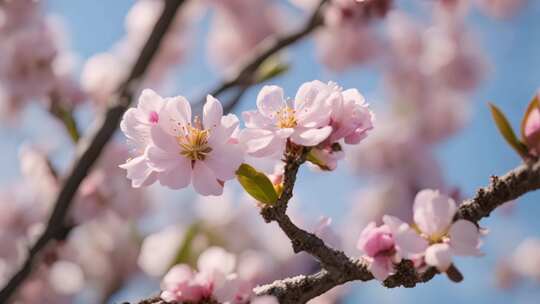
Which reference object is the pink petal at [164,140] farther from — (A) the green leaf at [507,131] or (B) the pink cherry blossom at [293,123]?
(A) the green leaf at [507,131]

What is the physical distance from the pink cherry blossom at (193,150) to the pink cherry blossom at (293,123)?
1.1 inches

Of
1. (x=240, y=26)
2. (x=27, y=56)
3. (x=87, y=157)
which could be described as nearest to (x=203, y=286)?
(x=87, y=157)

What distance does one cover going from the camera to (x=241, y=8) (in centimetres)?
466

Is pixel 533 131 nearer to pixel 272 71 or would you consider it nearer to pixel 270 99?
pixel 270 99

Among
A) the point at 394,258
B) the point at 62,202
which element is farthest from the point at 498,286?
the point at 394,258

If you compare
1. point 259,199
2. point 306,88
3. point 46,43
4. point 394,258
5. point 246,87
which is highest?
point 46,43

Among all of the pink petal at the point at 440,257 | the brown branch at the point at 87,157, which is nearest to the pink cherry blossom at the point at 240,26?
the brown branch at the point at 87,157

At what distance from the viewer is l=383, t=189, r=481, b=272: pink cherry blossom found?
884mm

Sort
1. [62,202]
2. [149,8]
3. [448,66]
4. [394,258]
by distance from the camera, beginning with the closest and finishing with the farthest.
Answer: [394,258] < [62,202] < [149,8] < [448,66]

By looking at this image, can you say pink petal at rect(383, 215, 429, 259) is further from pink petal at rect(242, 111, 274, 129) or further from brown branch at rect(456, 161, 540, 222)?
pink petal at rect(242, 111, 274, 129)

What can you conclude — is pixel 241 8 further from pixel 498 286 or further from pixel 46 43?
pixel 498 286

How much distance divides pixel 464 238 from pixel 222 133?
1.17 ft

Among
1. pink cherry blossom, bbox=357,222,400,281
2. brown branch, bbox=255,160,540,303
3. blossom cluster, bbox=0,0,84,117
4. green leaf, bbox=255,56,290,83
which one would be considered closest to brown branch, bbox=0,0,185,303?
green leaf, bbox=255,56,290,83

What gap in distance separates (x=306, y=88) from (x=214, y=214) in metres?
3.05
